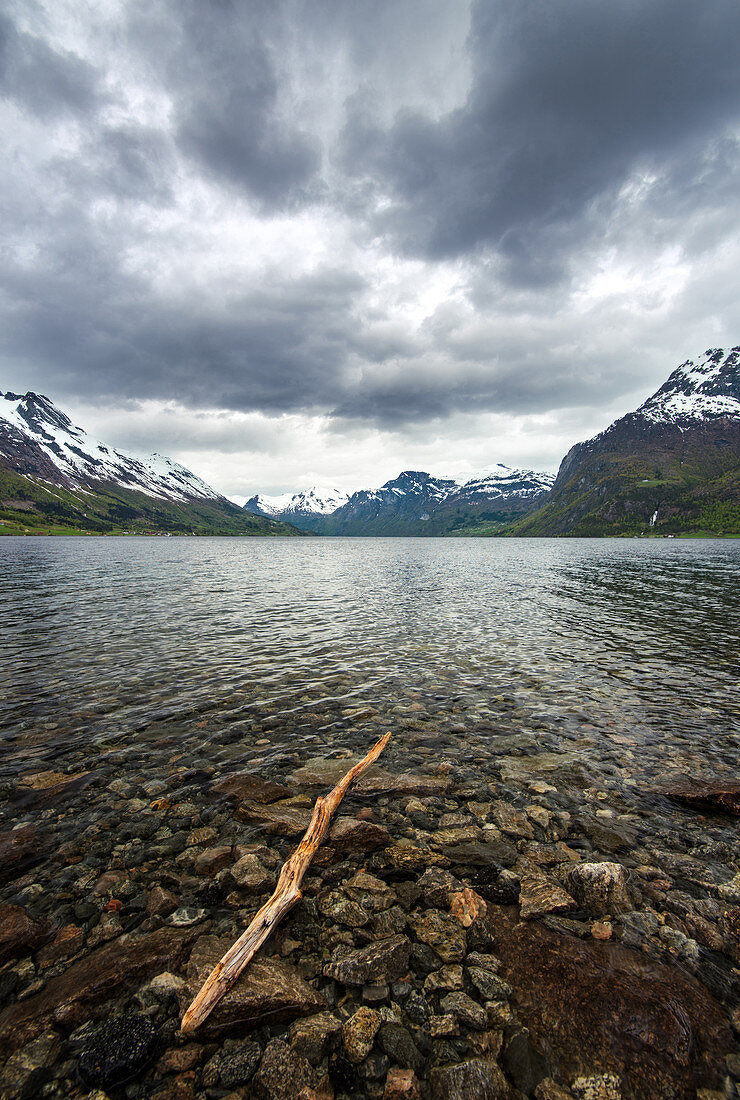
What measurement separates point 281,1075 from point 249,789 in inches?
281

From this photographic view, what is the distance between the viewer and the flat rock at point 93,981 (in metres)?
5.86

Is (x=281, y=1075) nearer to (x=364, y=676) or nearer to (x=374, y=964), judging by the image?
(x=374, y=964)

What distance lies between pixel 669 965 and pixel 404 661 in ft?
61.0

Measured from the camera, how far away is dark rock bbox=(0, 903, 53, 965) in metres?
7.10

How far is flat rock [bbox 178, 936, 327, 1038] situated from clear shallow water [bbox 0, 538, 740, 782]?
25.5 feet

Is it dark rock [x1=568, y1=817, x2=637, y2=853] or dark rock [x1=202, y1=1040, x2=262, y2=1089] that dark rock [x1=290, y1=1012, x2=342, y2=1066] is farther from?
dark rock [x1=568, y1=817, x2=637, y2=853]

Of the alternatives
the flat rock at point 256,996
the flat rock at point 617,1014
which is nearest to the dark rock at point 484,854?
the flat rock at point 617,1014

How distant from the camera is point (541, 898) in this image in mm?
8211

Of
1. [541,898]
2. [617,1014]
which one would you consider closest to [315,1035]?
[617,1014]

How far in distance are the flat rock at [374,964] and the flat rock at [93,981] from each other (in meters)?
2.50

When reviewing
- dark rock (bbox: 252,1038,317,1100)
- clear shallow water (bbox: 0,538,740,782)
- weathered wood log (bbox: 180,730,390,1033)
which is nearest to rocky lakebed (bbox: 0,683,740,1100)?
dark rock (bbox: 252,1038,317,1100)

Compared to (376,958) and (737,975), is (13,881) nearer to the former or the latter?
(376,958)

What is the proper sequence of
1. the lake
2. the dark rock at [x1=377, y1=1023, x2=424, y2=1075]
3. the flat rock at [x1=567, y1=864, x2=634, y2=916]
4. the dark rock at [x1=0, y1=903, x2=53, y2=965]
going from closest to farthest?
the dark rock at [x1=377, y1=1023, x2=424, y2=1075], the dark rock at [x1=0, y1=903, x2=53, y2=965], the lake, the flat rock at [x1=567, y1=864, x2=634, y2=916]

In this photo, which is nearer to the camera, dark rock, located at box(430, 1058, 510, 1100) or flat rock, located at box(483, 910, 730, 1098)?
dark rock, located at box(430, 1058, 510, 1100)
